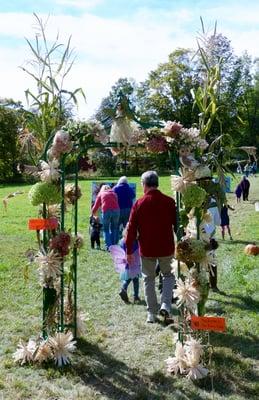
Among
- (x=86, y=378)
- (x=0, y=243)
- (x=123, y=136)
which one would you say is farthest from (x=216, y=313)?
(x=0, y=243)

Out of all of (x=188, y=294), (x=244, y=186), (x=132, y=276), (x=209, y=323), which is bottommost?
(x=132, y=276)

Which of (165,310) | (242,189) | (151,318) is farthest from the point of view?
(242,189)

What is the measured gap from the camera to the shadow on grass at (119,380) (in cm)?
507

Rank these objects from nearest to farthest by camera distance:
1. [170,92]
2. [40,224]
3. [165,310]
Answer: [40,224]
[165,310]
[170,92]

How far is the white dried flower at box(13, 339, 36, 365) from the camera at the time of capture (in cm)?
577

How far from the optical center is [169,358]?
5.58 meters

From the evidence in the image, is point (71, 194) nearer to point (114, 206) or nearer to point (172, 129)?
point (172, 129)

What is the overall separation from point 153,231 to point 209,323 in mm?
1889

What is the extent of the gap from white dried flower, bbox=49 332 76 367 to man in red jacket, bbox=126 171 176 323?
150cm

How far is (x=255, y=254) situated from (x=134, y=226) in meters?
5.82

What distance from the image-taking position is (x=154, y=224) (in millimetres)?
6680

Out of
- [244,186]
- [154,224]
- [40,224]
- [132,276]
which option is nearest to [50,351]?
[40,224]

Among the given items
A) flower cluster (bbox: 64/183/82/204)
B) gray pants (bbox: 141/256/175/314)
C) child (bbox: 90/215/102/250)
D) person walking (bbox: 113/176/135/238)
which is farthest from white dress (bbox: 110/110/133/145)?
child (bbox: 90/215/102/250)

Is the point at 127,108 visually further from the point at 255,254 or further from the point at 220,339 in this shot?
the point at 255,254
